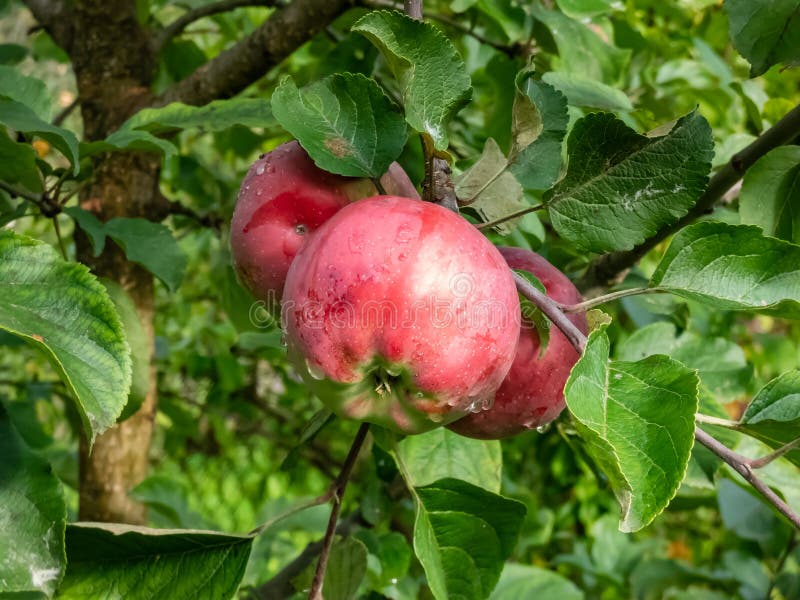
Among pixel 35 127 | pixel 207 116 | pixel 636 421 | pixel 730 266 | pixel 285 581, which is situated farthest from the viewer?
pixel 285 581

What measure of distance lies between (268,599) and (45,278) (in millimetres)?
561

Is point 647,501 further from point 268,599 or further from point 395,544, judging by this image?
point 395,544

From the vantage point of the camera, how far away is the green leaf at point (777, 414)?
0.62m

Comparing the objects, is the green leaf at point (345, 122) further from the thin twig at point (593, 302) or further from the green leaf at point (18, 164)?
the green leaf at point (18, 164)

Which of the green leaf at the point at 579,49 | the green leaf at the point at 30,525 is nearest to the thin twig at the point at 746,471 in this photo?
the green leaf at the point at 30,525

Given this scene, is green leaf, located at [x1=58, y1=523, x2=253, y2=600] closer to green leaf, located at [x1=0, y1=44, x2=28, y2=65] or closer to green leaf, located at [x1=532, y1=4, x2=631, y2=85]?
green leaf, located at [x1=532, y1=4, x2=631, y2=85]

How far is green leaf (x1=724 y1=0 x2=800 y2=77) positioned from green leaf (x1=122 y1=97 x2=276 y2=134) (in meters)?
0.49

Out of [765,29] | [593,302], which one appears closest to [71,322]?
[593,302]

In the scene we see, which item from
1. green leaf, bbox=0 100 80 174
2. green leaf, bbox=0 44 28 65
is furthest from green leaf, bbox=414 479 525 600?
green leaf, bbox=0 44 28 65

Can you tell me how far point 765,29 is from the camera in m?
0.72

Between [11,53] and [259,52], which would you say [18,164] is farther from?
[11,53]

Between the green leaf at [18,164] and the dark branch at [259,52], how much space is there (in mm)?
344

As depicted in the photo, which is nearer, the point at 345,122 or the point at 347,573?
the point at 345,122

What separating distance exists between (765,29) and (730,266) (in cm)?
24
